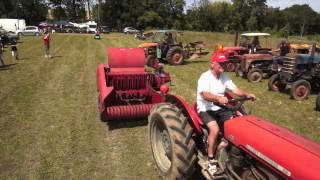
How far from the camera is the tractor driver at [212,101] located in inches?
158

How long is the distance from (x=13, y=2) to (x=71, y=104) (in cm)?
7261

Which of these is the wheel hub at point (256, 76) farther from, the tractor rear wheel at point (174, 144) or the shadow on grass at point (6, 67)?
the shadow on grass at point (6, 67)

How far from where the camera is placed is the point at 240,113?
4430mm

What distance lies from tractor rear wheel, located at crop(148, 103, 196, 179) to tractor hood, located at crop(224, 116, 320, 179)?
0.53 meters

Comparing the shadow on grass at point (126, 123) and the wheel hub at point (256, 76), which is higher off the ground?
the wheel hub at point (256, 76)

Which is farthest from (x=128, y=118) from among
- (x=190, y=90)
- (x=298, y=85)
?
(x=298, y=85)

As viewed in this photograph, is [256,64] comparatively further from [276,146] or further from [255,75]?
[276,146]

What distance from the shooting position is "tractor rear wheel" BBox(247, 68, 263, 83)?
12586 mm

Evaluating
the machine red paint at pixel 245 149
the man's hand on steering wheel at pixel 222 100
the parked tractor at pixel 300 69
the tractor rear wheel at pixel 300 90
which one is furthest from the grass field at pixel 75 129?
the man's hand on steering wheel at pixel 222 100

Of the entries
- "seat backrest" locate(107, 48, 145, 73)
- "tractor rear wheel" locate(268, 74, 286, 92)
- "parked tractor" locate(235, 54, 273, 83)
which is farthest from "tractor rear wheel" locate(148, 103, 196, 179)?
"parked tractor" locate(235, 54, 273, 83)

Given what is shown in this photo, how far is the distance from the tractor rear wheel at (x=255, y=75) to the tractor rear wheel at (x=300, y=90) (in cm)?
292

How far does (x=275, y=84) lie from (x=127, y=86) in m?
5.74

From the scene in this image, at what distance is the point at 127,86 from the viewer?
7.89m

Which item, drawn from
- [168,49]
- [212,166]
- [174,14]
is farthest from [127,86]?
[174,14]
